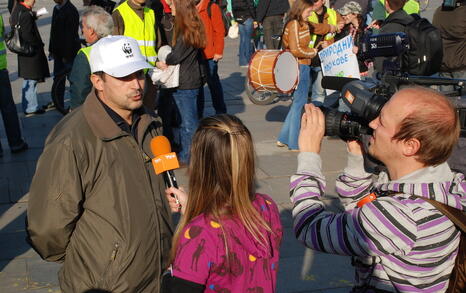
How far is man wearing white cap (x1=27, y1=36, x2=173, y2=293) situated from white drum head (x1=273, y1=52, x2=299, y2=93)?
4.62 metres

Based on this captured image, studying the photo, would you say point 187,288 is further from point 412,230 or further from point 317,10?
point 317,10

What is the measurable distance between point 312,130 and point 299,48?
210 inches

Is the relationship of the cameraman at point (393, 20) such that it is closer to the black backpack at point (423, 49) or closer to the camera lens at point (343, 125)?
the black backpack at point (423, 49)

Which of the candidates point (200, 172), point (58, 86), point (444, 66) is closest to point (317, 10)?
point (444, 66)

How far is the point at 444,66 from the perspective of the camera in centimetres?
731

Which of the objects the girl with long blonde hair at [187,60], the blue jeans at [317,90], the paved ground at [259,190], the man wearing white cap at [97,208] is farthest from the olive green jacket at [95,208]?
the blue jeans at [317,90]

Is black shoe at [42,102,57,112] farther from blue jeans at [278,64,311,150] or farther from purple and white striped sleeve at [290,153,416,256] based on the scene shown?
purple and white striped sleeve at [290,153,416,256]

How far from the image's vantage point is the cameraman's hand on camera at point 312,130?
2.45 meters

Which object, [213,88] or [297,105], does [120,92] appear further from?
[213,88]

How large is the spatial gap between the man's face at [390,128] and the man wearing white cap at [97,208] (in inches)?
45.5

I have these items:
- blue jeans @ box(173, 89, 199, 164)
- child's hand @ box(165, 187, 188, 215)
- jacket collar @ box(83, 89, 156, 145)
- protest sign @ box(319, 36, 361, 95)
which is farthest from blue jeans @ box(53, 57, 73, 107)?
child's hand @ box(165, 187, 188, 215)

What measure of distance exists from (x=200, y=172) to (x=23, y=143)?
20.2ft

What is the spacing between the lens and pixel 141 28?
7.39 meters

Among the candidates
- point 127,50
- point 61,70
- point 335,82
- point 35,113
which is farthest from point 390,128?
point 35,113
